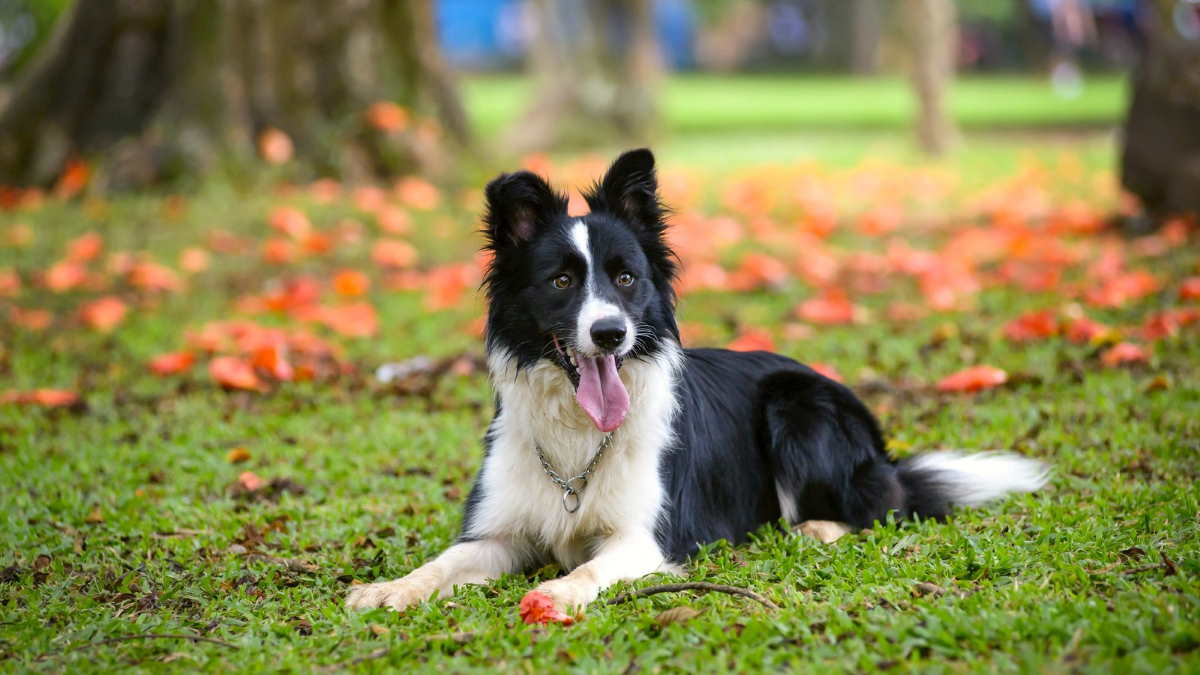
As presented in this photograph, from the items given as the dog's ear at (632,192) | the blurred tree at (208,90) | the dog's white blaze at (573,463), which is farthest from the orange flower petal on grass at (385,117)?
the dog's white blaze at (573,463)

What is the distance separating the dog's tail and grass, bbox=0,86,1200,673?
0.11m

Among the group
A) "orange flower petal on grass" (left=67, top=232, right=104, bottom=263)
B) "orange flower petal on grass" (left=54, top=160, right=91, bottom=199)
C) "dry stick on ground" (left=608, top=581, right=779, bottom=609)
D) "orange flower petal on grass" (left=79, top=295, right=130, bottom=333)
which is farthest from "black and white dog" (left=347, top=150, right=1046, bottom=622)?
"orange flower petal on grass" (left=54, top=160, right=91, bottom=199)

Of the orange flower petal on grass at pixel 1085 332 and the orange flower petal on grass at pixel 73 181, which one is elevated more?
the orange flower petal on grass at pixel 73 181

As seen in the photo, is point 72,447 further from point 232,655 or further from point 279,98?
point 279,98

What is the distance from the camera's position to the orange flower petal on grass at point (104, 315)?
8.58 m

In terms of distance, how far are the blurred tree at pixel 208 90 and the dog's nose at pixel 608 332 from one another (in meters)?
8.23

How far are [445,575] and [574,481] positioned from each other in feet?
1.81

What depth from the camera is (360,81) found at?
1198cm

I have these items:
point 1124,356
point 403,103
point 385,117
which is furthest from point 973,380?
point 403,103

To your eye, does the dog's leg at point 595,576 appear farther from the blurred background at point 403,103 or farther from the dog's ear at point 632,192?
the blurred background at point 403,103

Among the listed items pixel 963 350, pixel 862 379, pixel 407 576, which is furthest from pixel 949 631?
pixel 963 350

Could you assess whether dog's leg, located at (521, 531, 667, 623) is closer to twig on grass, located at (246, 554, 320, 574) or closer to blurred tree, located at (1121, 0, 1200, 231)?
twig on grass, located at (246, 554, 320, 574)

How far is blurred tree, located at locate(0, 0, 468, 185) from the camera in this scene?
37.1 feet

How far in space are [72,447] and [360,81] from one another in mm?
6546
